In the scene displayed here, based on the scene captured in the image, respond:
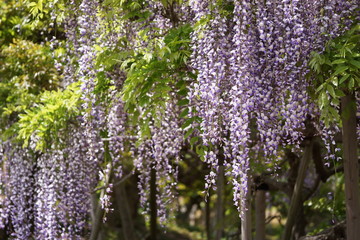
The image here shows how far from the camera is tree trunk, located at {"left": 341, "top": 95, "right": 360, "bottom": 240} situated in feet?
21.8

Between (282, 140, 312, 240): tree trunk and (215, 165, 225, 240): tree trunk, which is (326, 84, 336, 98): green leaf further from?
(215, 165, 225, 240): tree trunk

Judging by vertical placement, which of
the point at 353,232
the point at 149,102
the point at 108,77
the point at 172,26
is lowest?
the point at 353,232

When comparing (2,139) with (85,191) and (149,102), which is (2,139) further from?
(149,102)

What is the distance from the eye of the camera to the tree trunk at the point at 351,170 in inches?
262

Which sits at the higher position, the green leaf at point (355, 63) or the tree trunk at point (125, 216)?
the tree trunk at point (125, 216)

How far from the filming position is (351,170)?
22.1ft

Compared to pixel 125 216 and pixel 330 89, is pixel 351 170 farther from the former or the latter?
pixel 125 216

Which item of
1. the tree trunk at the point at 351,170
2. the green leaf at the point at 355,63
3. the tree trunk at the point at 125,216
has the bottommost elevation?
the tree trunk at the point at 351,170

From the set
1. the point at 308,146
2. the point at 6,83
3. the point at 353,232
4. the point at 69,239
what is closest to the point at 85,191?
the point at 69,239

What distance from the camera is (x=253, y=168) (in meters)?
7.25

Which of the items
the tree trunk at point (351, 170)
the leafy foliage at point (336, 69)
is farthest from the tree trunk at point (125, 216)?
the leafy foliage at point (336, 69)

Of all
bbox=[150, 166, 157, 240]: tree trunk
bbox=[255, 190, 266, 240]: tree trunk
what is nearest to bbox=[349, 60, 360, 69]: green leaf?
bbox=[255, 190, 266, 240]: tree trunk

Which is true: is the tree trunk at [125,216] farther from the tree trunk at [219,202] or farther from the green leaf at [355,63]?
the green leaf at [355,63]

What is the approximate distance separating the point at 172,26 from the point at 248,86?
6.74 ft
